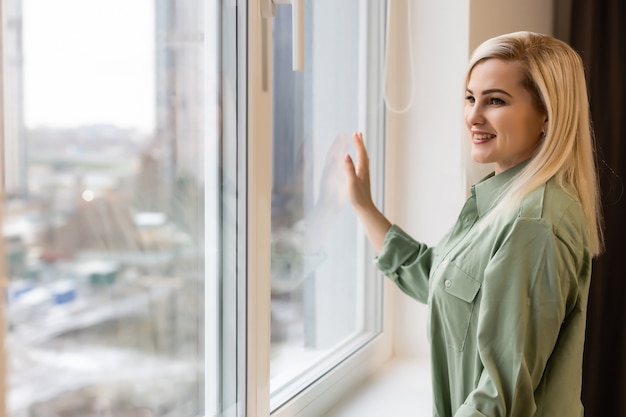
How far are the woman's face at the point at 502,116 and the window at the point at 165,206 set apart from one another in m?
0.39

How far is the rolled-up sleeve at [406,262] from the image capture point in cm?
159

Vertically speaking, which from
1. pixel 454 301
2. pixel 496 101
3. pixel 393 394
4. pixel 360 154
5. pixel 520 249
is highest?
pixel 496 101

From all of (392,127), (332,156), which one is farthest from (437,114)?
(332,156)

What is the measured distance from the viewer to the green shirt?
3.78 feet

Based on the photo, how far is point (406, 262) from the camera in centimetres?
162

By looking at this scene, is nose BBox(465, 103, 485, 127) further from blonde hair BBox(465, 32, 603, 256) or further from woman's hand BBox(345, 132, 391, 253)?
woman's hand BBox(345, 132, 391, 253)

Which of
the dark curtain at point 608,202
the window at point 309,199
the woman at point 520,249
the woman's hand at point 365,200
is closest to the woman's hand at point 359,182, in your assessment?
the woman's hand at point 365,200

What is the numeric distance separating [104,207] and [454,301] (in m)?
0.63

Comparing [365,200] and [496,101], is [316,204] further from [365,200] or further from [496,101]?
[496,101]

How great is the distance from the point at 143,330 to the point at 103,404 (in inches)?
5.1

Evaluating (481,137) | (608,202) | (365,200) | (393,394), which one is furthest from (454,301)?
(608,202)

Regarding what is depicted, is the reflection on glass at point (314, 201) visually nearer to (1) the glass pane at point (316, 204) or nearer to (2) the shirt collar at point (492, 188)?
(1) the glass pane at point (316, 204)

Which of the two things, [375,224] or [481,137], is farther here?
[375,224]

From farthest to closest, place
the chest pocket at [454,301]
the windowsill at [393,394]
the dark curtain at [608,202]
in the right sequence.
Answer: the dark curtain at [608,202] < the windowsill at [393,394] < the chest pocket at [454,301]
